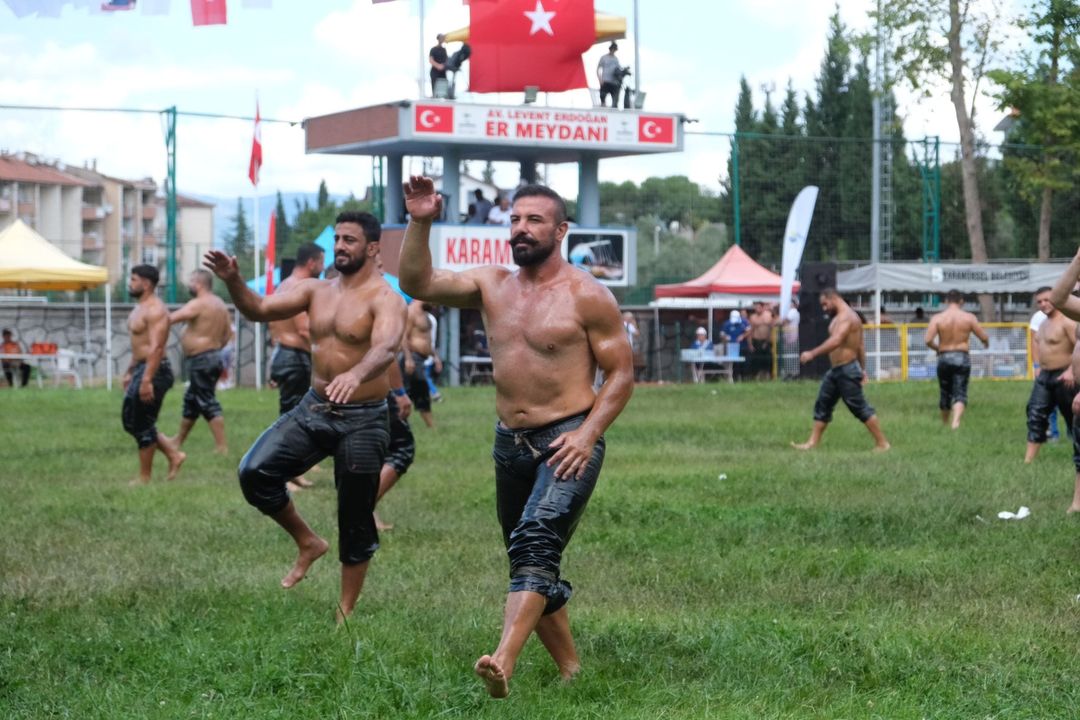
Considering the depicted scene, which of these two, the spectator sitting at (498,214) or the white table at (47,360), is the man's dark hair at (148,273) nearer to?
the white table at (47,360)

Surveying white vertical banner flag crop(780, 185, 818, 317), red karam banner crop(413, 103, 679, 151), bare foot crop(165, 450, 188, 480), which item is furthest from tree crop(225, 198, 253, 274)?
bare foot crop(165, 450, 188, 480)

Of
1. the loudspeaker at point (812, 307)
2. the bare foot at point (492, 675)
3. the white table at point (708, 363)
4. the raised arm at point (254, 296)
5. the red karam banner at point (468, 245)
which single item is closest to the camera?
the bare foot at point (492, 675)

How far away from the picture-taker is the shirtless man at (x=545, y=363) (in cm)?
642

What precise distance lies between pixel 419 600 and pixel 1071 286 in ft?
12.4

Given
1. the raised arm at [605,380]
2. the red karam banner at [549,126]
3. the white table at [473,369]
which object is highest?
the red karam banner at [549,126]

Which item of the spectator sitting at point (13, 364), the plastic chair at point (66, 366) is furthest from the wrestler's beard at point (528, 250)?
the spectator sitting at point (13, 364)

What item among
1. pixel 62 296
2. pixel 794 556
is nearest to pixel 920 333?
pixel 62 296

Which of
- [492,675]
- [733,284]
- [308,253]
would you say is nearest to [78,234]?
[733,284]

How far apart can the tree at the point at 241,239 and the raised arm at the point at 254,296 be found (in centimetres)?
3165

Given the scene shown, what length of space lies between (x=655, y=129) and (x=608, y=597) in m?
29.3

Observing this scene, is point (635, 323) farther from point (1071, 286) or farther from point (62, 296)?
point (1071, 286)

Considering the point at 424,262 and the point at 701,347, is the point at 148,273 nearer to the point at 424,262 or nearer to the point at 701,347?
the point at 424,262

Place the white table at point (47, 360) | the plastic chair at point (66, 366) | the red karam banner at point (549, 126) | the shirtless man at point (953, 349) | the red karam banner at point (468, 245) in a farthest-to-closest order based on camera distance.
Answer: the red karam banner at point (468, 245) → the red karam banner at point (549, 126) → the plastic chair at point (66, 366) → the white table at point (47, 360) → the shirtless man at point (953, 349)

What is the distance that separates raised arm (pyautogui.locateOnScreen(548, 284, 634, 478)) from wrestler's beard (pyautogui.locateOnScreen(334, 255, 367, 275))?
2.20 metres
